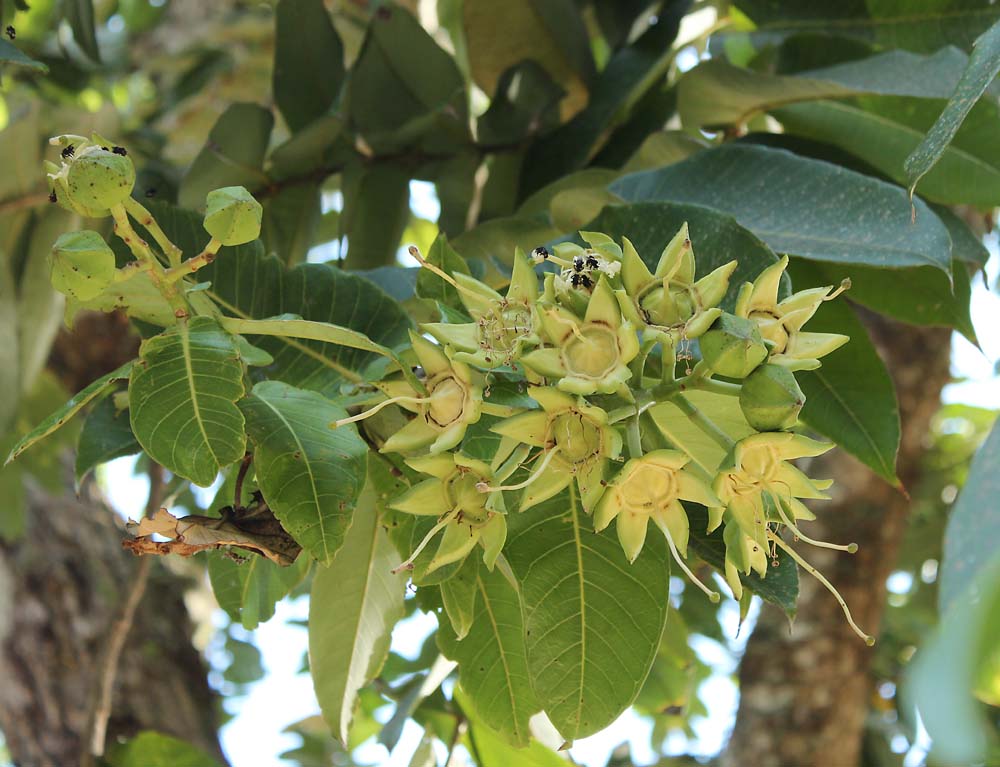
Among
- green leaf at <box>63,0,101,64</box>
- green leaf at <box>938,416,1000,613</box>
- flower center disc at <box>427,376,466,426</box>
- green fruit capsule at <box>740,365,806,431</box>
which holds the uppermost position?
green leaf at <box>63,0,101,64</box>

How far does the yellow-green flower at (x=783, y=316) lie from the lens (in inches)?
33.8

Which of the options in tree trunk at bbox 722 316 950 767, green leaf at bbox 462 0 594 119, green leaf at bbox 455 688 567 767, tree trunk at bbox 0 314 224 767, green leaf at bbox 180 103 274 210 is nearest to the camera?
green leaf at bbox 455 688 567 767

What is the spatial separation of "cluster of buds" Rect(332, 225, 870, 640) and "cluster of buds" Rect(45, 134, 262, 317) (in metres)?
0.18

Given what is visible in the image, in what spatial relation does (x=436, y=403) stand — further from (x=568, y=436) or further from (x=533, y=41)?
(x=533, y=41)

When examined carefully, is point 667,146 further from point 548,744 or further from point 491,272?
point 548,744

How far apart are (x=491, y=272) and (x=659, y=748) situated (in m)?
2.23

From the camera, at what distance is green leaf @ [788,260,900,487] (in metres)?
1.23

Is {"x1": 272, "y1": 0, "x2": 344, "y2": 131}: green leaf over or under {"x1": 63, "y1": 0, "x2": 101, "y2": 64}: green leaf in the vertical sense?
under

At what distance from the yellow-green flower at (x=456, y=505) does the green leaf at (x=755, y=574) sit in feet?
0.70

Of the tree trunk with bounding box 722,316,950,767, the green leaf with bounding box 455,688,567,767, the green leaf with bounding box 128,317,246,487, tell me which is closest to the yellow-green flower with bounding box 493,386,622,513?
the green leaf with bounding box 128,317,246,487

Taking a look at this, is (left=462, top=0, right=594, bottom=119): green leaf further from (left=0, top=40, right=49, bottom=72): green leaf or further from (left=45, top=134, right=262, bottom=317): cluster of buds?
(left=45, top=134, right=262, bottom=317): cluster of buds

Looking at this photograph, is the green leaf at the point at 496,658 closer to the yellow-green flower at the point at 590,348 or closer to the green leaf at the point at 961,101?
the yellow-green flower at the point at 590,348

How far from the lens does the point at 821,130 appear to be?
144 cm

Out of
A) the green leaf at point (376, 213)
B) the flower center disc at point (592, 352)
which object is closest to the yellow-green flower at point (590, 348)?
the flower center disc at point (592, 352)
